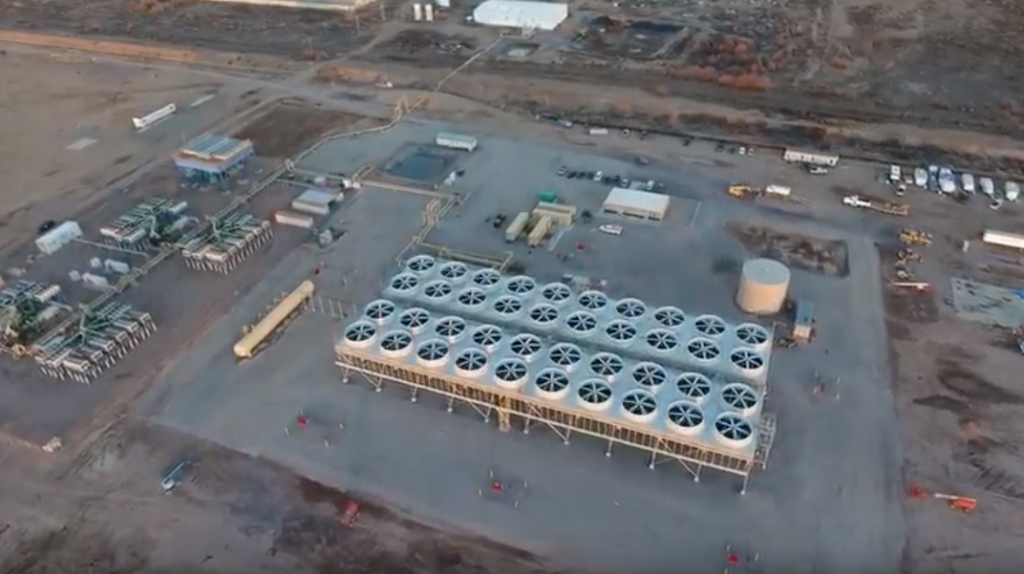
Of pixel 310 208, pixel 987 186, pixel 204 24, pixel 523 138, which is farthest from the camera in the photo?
pixel 204 24

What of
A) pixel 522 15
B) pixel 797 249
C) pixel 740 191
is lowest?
pixel 797 249

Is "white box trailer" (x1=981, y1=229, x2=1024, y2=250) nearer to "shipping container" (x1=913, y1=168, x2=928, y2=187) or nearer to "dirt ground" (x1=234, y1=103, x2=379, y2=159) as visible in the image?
"shipping container" (x1=913, y1=168, x2=928, y2=187)

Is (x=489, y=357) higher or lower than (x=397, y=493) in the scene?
higher

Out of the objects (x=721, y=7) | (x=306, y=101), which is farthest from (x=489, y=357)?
(x=721, y=7)

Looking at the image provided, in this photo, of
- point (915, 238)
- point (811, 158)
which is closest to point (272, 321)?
point (915, 238)

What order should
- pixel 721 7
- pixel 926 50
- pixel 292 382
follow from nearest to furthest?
pixel 292 382
pixel 926 50
pixel 721 7

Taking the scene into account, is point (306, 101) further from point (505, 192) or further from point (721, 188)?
point (721, 188)

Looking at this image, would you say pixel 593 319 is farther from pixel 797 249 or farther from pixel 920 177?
pixel 920 177
